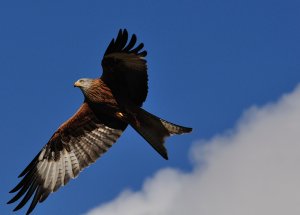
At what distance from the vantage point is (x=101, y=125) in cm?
1414

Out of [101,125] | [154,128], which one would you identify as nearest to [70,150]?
[101,125]

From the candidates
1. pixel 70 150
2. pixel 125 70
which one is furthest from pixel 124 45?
pixel 70 150

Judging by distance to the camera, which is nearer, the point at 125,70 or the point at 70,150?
the point at 125,70

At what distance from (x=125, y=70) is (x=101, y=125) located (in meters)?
1.84

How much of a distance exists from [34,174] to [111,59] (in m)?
2.96

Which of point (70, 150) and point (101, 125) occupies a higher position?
point (101, 125)

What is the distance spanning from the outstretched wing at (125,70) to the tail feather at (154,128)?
276 millimetres

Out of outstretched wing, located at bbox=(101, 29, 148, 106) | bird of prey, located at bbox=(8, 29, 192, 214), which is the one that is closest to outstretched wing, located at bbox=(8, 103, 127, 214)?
bird of prey, located at bbox=(8, 29, 192, 214)

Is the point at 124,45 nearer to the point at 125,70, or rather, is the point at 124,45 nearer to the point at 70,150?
the point at 125,70

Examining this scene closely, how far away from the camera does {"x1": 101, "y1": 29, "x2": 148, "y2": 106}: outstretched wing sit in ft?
39.9

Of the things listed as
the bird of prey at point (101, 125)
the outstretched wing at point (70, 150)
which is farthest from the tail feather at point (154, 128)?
the outstretched wing at point (70, 150)

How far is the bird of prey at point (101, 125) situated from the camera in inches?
495

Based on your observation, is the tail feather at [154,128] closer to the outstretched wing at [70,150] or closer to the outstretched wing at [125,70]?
the outstretched wing at [125,70]

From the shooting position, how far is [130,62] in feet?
41.0
